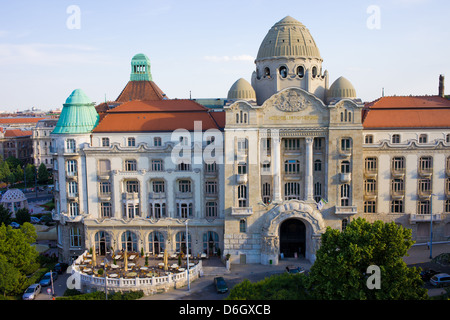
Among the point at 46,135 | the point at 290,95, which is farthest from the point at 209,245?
the point at 46,135

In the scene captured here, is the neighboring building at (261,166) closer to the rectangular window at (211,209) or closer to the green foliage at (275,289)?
the rectangular window at (211,209)

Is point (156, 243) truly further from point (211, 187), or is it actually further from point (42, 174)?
point (42, 174)

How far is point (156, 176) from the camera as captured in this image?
237 feet

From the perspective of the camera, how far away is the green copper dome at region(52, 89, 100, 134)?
72.9 metres

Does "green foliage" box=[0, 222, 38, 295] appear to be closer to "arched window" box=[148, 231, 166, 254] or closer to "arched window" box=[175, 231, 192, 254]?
"arched window" box=[148, 231, 166, 254]

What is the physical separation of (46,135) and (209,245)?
11530 centimetres

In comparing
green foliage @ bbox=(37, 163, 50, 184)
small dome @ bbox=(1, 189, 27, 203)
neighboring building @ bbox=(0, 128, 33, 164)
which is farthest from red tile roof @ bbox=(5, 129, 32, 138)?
small dome @ bbox=(1, 189, 27, 203)

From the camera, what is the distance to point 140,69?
382 feet

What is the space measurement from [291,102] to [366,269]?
2945cm

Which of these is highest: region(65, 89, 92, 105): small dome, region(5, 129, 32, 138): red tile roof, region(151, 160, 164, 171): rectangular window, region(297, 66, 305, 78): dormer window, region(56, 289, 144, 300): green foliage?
region(297, 66, 305, 78): dormer window

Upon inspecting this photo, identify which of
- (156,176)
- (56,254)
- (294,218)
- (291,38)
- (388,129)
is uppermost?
(291,38)

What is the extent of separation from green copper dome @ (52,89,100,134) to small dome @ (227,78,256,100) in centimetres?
2414

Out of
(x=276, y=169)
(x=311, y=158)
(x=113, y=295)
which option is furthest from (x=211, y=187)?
(x=113, y=295)
